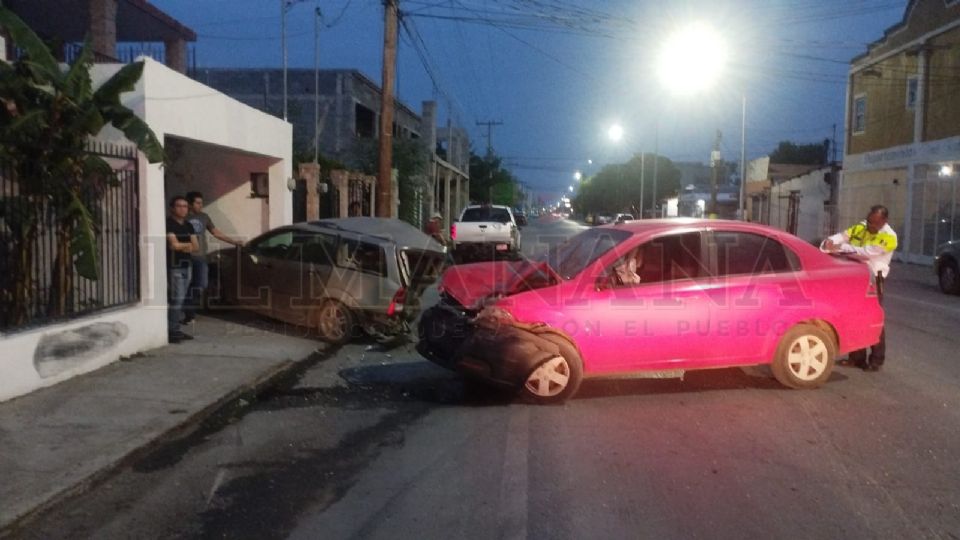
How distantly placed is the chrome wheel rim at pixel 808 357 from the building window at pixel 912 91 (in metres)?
25.6

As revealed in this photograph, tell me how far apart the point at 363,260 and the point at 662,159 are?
249 feet

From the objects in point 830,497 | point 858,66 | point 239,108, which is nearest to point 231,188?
point 239,108

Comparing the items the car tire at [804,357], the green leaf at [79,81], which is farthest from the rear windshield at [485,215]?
the car tire at [804,357]

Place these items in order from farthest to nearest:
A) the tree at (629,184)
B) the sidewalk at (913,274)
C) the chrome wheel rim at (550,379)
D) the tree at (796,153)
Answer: the tree at (796,153) < the tree at (629,184) < the sidewalk at (913,274) < the chrome wheel rim at (550,379)

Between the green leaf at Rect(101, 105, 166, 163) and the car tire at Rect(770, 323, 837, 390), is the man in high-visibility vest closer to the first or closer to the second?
the car tire at Rect(770, 323, 837, 390)

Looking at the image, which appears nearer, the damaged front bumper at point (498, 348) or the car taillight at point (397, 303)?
the damaged front bumper at point (498, 348)

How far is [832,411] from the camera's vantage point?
727cm

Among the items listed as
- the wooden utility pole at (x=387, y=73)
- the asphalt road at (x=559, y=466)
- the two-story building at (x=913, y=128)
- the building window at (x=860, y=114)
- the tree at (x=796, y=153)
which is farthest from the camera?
the tree at (x=796, y=153)

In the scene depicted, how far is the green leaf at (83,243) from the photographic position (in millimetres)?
7914

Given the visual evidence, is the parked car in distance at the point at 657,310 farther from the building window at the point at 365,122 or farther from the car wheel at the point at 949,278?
the building window at the point at 365,122

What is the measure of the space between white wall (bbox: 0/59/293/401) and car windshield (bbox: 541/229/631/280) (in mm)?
4427

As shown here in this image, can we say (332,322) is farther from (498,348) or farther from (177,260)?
(498,348)

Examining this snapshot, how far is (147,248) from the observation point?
31.3 ft

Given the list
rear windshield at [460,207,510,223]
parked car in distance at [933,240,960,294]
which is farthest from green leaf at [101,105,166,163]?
rear windshield at [460,207,510,223]
